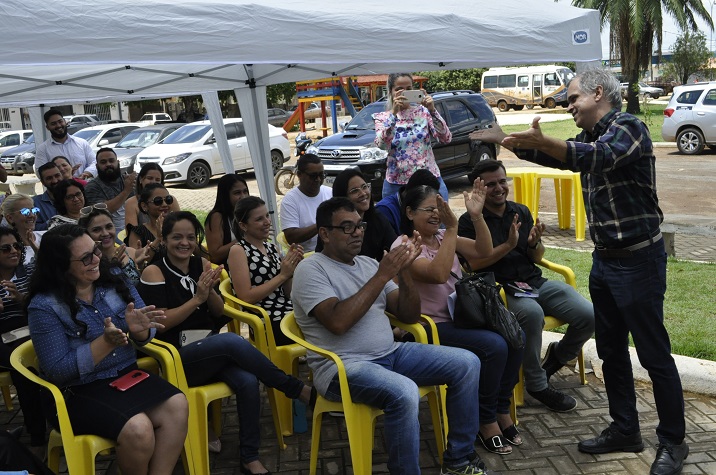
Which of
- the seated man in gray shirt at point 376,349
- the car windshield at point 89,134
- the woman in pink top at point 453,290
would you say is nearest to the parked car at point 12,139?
the car windshield at point 89,134

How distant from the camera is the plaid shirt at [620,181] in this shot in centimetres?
340

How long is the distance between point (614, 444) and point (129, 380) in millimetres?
2496

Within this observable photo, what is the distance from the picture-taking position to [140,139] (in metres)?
20.5

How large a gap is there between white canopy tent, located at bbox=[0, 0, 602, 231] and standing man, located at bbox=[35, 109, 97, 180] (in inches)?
55.0

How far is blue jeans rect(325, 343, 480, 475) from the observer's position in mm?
3393

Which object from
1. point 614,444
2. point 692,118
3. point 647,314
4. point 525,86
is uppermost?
point 525,86

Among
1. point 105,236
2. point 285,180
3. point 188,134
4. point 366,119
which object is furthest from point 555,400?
point 188,134

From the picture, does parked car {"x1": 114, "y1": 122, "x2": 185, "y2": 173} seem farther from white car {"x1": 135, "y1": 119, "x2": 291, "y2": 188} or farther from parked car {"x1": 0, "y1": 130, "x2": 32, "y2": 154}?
→ parked car {"x1": 0, "y1": 130, "x2": 32, "y2": 154}

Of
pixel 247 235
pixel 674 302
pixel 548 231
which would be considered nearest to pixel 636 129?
pixel 247 235

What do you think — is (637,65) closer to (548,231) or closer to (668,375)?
(548,231)

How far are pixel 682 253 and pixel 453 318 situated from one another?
5294mm

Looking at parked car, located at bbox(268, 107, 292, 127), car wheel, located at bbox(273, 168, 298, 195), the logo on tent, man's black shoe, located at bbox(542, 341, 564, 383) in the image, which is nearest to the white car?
car wheel, located at bbox(273, 168, 298, 195)

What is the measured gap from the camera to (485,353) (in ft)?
13.2

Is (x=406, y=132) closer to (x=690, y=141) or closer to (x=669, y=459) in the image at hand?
(x=669, y=459)
